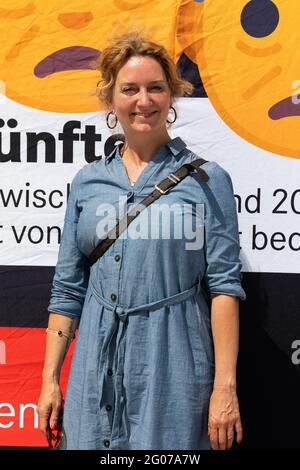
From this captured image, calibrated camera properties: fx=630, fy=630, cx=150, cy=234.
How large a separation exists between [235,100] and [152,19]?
456 mm

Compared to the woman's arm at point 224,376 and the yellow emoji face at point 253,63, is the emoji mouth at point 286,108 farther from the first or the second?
the woman's arm at point 224,376

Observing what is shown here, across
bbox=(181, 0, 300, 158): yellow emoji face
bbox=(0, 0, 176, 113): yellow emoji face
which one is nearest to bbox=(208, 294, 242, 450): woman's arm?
bbox=(181, 0, 300, 158): yellow emoji face

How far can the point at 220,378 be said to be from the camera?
176 centimetres

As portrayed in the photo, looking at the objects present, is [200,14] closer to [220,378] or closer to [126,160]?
[126,160]

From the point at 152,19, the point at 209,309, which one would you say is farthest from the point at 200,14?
the point at 209,309

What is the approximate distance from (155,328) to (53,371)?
377mm

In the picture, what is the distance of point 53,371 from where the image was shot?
1.92 metres

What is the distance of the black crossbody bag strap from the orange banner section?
96 cm

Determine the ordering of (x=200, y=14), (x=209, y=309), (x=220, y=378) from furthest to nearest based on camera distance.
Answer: (x=200, y=14)
(x=209, y=309)
(x=220, y=378)

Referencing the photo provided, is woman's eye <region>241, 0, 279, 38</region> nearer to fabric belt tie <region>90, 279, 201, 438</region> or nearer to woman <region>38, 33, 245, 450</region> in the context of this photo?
woman <region>38, 33, 245, 450</region>

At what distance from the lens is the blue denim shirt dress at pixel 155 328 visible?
1.77 m

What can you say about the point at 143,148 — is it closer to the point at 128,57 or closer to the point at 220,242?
the point at 128,57

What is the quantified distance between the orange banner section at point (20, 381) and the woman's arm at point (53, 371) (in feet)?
2.27

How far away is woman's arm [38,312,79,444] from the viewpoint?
6.30ft
